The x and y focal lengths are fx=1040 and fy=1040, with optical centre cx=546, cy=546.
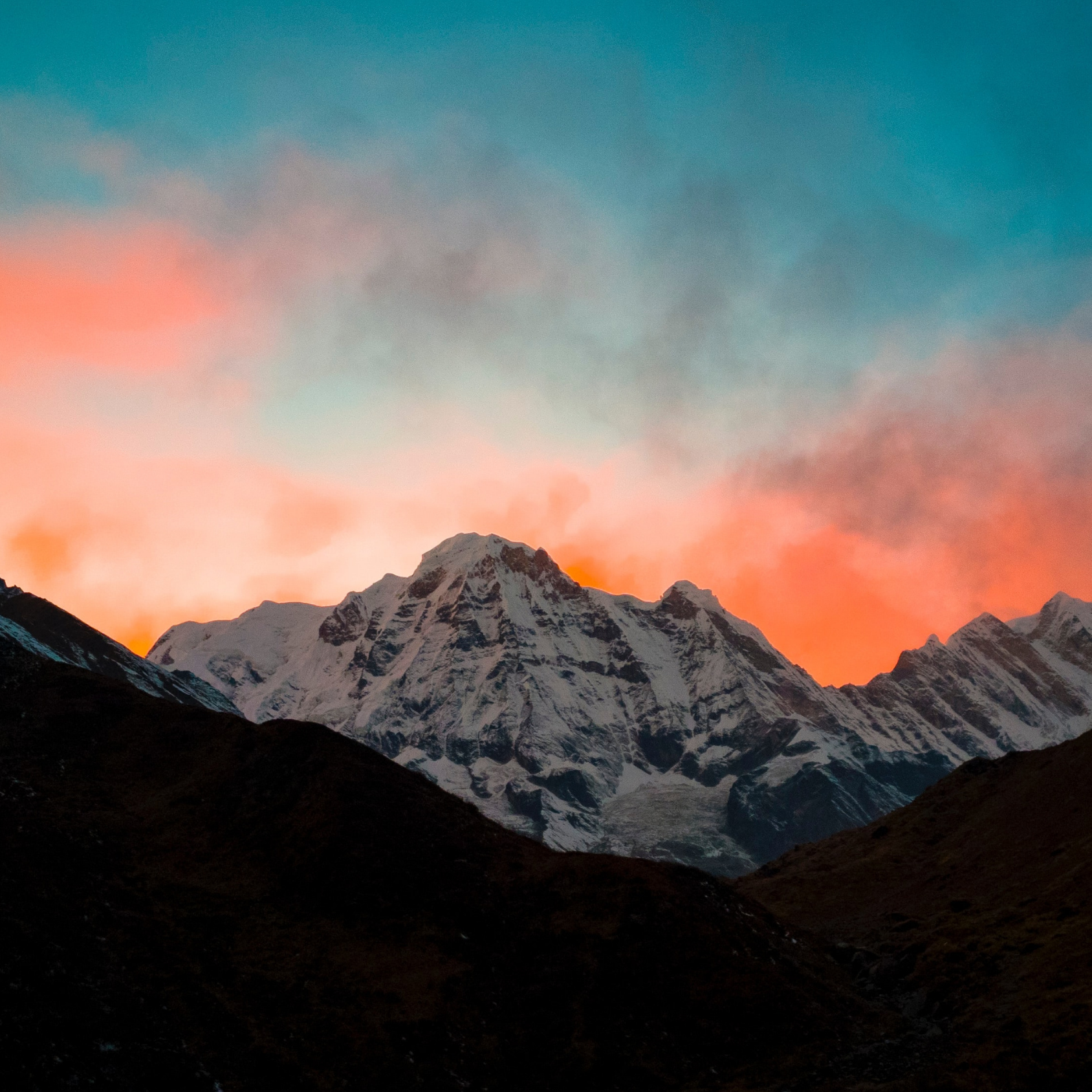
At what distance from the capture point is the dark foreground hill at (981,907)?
64.1 metres

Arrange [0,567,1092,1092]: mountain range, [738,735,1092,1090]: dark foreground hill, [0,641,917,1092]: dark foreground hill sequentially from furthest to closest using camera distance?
[738,735,1092,1090]: dark foreground hill, [0,567,1092,1092]: mountain range, [0,641,917,1092]: dark foreground hill

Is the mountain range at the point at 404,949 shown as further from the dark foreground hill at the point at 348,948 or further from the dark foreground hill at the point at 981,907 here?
the dark foreground hill at the point at 981,907

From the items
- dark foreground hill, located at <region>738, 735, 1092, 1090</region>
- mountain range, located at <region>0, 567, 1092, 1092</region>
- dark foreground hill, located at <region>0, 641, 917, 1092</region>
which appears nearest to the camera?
dark foreground hill, located at <region>0, 641, 917, 1092</region>

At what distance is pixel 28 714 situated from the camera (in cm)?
9844

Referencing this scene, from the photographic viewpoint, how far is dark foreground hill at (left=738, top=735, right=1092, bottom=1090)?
6406 centimetres

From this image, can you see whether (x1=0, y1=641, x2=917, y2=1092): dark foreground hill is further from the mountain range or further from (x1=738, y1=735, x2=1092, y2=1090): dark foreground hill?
(x1=738, y1=735, x2=1092, y2=1090): dark foreground hill

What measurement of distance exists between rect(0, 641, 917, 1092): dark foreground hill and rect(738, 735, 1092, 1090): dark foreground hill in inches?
234

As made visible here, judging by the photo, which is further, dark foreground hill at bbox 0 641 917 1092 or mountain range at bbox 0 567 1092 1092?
mountain range at bbox 0 567 1092 1092

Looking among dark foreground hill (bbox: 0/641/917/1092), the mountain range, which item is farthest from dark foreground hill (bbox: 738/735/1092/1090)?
dark foreground hill (bbox: 0/641/917/1092)

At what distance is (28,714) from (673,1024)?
6716cm

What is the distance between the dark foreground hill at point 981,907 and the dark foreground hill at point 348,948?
596 cm

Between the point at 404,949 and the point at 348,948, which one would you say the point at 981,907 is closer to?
the point at 404,949

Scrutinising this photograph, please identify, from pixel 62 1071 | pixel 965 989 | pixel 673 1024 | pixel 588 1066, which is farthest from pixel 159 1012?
pixel 965 989

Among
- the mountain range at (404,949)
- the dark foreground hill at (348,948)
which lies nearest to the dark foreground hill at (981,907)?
the mountain range at (404,949)
